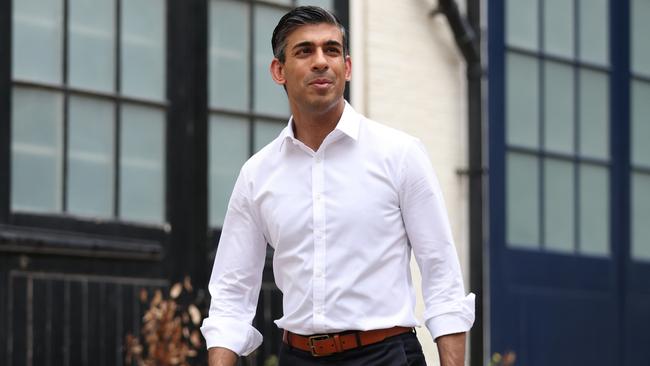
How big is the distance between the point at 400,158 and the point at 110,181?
3694 mm

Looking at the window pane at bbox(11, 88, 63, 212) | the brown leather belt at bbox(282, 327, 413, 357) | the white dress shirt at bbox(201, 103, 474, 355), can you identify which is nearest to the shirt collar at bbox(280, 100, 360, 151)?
the white dress shirt at bbox(201, 103, 474, 355)

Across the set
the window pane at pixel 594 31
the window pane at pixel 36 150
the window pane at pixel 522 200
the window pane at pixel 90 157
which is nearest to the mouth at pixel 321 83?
the window pane at pixel 36 150

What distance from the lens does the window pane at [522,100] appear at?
932cm

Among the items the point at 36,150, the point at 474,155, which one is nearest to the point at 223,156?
the point at 36,150

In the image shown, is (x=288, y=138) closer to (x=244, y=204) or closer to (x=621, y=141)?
(x=244, y=204)

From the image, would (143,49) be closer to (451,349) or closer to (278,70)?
(278,70)

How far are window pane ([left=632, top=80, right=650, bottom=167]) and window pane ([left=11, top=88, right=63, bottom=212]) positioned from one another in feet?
17.2

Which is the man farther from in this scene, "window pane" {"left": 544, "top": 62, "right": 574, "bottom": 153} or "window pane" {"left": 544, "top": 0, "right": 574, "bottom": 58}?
"window pane" {"left": 544, "top": 0, "right": 574, "bottom": 58}

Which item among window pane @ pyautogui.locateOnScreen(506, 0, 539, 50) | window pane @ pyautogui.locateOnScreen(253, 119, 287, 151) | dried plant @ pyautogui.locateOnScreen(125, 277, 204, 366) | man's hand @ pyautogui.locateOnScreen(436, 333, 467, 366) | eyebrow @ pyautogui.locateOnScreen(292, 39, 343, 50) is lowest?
dried plant @ pyautogui.locateOnScreen(125, 277, 204, 366)

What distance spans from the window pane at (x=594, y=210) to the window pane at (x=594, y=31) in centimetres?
88

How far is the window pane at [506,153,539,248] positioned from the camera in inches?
364

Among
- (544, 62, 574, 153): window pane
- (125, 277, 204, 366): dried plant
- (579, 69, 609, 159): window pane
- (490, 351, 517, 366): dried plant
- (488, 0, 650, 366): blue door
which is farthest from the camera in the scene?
(579, 69, 609, 159): window pane

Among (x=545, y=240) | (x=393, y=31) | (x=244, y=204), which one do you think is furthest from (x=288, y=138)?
(x=545, y=240)

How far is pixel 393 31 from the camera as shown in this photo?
8.38 metres
